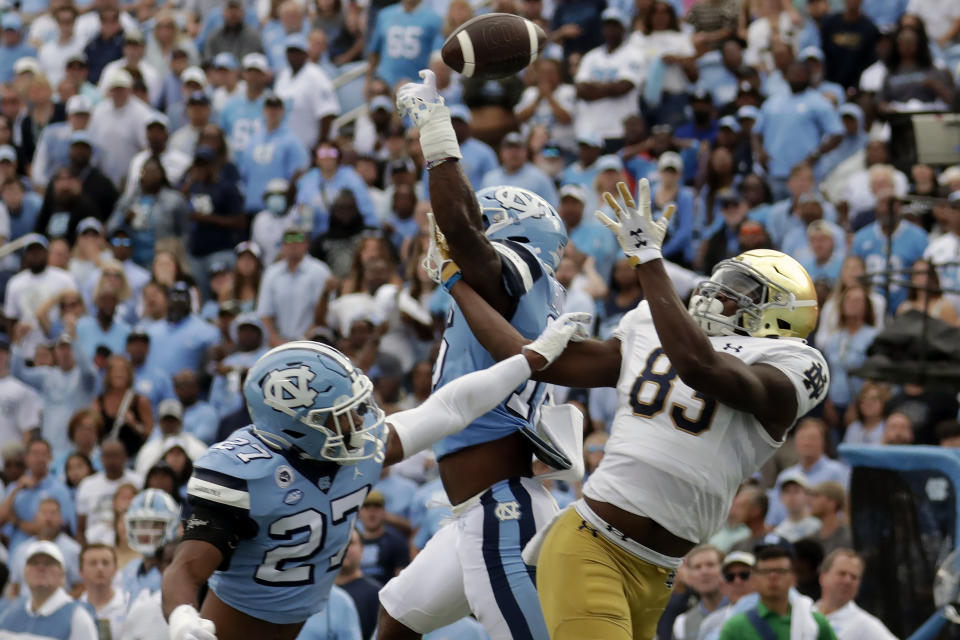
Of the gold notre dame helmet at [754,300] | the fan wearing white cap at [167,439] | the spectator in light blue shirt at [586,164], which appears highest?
the gold notre dame helmet at [754,300]

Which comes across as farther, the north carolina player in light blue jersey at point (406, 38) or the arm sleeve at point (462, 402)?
the north carolina player in light blue jersey at point (406, 38)

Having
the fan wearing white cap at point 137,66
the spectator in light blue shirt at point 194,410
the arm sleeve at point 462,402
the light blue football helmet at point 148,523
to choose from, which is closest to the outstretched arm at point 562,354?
the arm sleeve at point 462,402

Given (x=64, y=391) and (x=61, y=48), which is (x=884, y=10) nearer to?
(x=64, y=391)

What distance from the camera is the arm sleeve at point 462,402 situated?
16.4ft

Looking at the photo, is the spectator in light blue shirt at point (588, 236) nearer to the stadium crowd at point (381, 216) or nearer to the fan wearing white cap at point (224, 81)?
the stadium crowd at point (381, 216)

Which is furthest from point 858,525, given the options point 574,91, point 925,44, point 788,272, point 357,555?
point 574,91

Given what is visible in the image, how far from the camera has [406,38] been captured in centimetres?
1491

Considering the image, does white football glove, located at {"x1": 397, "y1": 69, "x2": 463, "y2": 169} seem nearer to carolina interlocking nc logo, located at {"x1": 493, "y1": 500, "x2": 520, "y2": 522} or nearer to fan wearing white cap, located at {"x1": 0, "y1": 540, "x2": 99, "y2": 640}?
carolina interlocking nc logo, located at {"x1": 493, "y1": 500, "x2": 520, "y2": 522}

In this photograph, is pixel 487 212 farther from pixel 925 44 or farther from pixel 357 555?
pixel 925 44

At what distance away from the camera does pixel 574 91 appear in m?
14.2

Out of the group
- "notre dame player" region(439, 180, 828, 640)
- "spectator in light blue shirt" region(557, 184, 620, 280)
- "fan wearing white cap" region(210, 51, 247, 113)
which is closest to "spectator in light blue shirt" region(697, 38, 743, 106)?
"spectator in light blue shirt" region(557, 184, 620, 280)

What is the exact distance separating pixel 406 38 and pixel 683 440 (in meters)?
10.7

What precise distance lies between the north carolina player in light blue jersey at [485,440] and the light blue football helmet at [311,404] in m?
0.64

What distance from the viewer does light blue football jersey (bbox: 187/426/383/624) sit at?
15.3 feet
